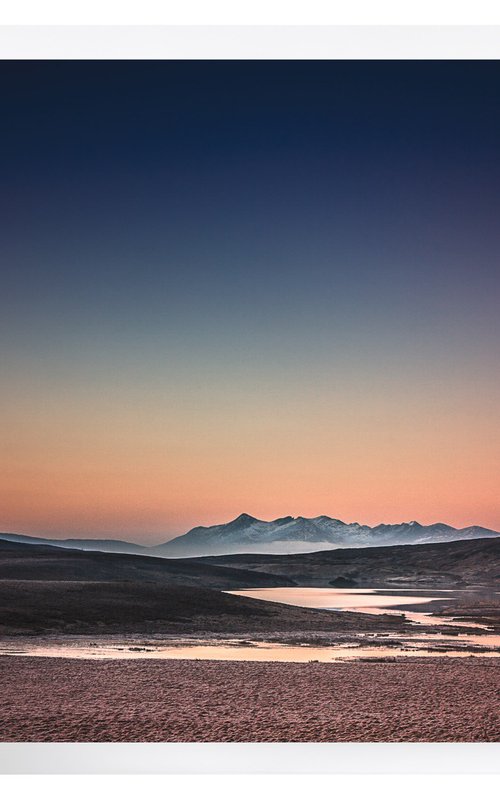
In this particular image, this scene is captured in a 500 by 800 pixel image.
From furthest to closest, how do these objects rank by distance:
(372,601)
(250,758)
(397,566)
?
(397,566) < (372,601) < (250,758)

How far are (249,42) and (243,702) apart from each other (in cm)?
739

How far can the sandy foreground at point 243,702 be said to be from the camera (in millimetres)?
8648

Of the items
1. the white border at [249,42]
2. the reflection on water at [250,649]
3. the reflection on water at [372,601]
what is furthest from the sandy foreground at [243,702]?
the reflection on water at [372,601]

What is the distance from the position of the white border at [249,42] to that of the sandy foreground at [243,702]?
23.4ft

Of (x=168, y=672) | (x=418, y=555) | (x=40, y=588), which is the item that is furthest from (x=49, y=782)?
(x=418, y=555)

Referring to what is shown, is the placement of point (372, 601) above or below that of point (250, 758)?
above

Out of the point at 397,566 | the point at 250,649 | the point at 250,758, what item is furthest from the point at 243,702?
the point at 397,566

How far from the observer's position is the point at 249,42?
9.84 metres

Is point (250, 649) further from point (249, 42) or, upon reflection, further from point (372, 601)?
point (372, 601)

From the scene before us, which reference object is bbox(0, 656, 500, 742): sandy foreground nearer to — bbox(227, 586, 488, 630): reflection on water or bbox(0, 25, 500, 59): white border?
bbox(0, 25, 500, 59): white border

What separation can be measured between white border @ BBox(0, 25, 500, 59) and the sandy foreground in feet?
23.4

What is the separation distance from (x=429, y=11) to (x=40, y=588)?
15.3 metres

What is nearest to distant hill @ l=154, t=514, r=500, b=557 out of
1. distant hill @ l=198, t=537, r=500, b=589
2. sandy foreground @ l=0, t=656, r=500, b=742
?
distant hill @ l=198, t=537, r=500, b=589

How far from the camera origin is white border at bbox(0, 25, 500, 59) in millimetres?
9750
